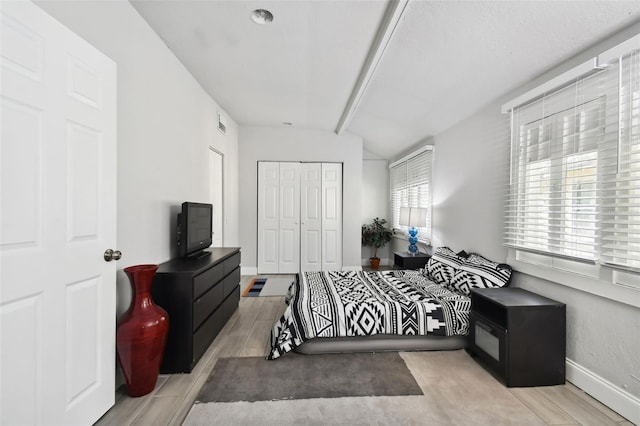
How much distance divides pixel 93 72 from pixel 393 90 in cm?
276

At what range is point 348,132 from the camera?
507 cm

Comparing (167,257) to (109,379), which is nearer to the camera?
(109,379)

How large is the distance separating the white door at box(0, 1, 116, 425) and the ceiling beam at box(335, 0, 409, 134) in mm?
1869

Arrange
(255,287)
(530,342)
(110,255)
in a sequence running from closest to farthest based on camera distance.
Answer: (110,255), (530,342), (255,287)

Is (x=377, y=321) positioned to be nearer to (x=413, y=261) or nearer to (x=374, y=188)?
(x=413, y=261)

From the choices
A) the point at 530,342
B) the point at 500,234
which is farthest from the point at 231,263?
the point at 500,234

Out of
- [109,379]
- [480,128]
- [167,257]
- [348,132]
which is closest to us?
[109,379]

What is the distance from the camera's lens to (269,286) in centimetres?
426

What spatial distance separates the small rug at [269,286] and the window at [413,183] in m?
2.34

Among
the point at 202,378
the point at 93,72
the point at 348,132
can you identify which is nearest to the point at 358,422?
the point at 202,378

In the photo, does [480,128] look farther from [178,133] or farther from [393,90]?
[178,133]

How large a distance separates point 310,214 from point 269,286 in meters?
1.52

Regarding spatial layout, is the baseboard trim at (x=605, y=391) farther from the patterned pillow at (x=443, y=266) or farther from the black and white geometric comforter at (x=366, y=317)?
the patterned pillow at (x=443, y=266)

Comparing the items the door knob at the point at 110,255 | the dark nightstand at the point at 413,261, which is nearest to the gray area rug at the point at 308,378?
the door knob at the point at 110,255
